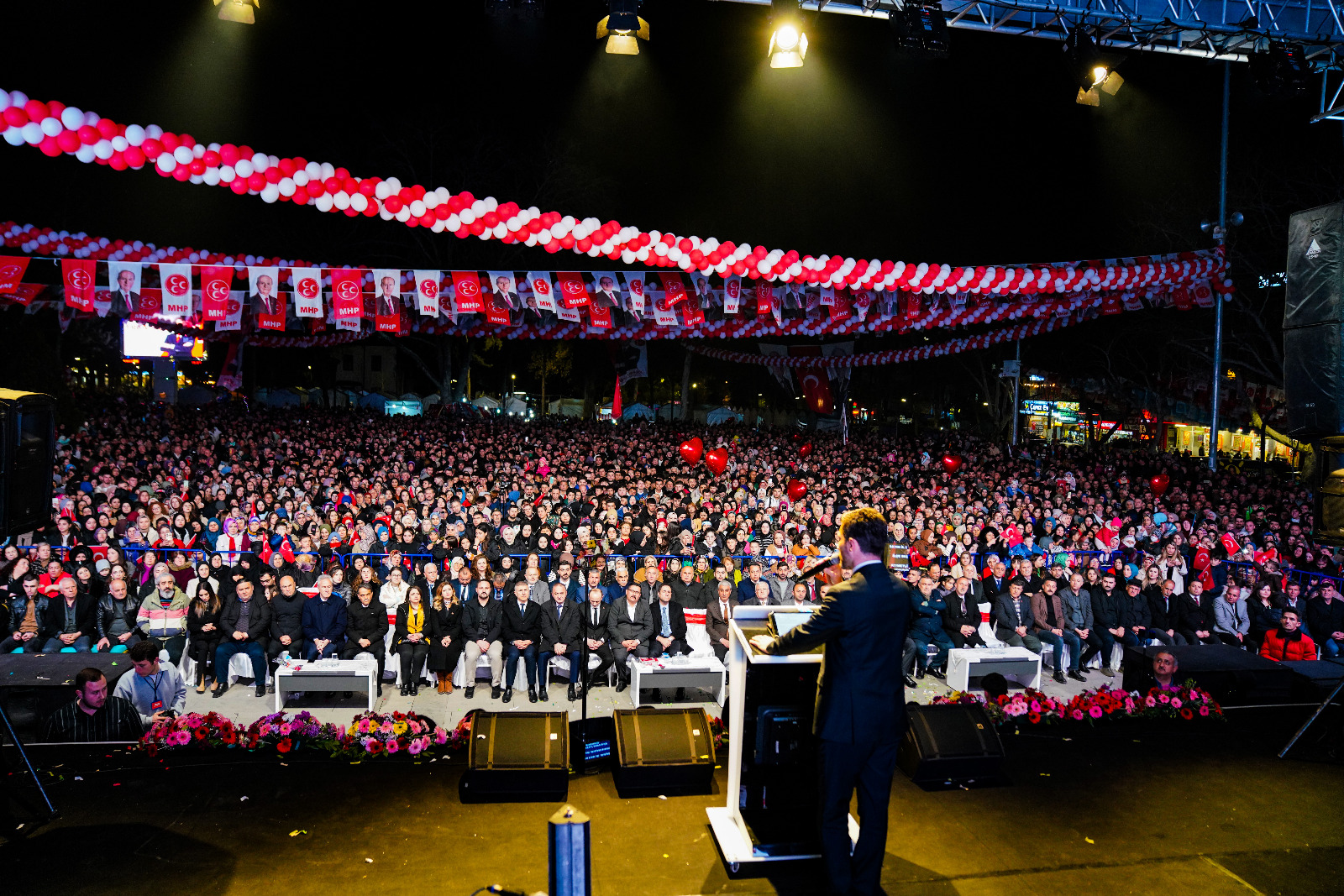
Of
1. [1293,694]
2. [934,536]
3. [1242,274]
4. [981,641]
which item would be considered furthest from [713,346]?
[1293,694]

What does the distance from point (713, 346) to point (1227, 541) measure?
76.7 ft

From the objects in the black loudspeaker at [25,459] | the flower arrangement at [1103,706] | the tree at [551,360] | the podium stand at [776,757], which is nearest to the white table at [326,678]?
the black loudspeaker at [25,459]

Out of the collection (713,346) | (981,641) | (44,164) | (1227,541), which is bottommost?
(981,641)

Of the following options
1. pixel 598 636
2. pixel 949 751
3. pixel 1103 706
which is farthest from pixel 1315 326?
pixel 598 636

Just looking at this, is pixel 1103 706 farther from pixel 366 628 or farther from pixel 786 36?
pixel 366 628

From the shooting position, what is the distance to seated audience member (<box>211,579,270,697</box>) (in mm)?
7773

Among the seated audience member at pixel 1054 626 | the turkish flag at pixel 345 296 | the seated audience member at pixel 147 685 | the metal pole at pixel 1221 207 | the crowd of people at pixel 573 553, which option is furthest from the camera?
the metal pole at pixel 1221 207

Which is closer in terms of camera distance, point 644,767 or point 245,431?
point 644,767

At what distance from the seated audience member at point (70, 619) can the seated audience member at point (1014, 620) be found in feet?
31.8

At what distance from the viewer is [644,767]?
15.5 feet

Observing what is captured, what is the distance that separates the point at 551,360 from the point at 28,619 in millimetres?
34274

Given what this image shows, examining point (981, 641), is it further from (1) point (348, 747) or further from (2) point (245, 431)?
(2) point (245, 431)

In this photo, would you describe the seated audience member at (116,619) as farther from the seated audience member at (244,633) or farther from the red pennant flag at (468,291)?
the red pennant flag at (468,291)

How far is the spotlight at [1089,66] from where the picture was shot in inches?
291
